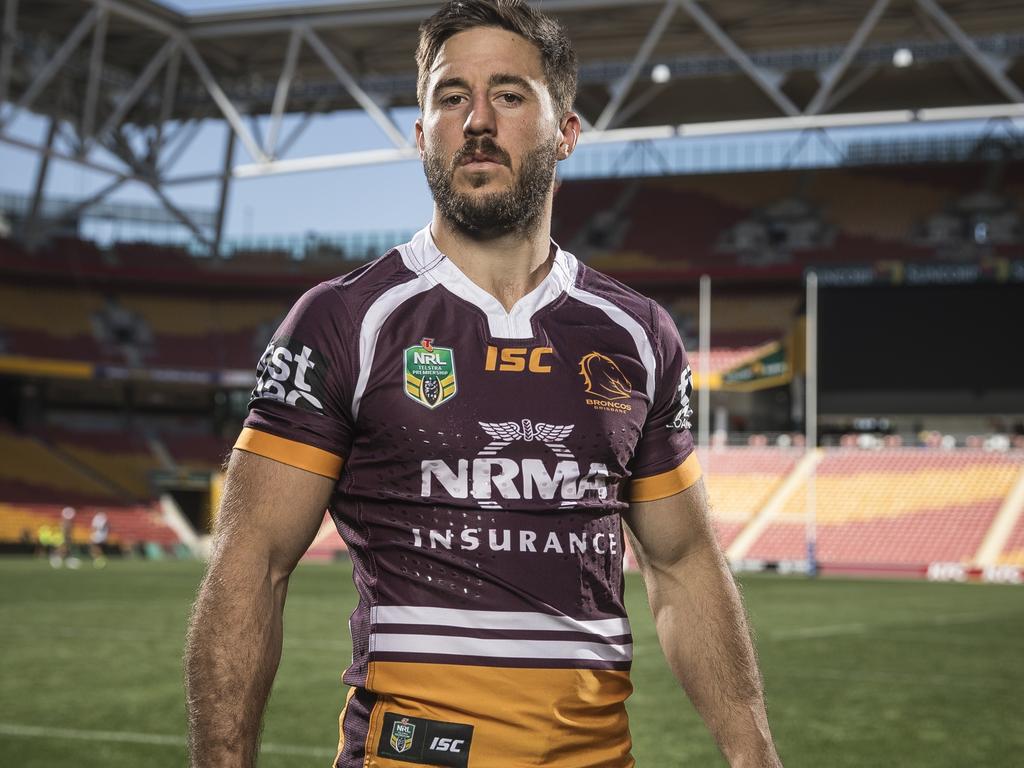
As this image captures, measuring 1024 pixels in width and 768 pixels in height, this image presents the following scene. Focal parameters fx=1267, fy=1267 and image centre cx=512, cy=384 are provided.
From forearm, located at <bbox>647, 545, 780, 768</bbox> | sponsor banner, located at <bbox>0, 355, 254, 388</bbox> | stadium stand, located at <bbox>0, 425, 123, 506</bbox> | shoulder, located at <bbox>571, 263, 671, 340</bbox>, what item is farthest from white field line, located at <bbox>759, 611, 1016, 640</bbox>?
sponsor banner, located at <bbox>0, 355, 254, 388</bbox>

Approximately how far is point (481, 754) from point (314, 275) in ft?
148

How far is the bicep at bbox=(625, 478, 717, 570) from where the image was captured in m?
2.51

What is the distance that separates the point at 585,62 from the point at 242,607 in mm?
33986

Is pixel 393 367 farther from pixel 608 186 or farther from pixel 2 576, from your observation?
pixel 608 186

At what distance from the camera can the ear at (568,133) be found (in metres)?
2.47

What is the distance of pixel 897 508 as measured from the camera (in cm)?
3369

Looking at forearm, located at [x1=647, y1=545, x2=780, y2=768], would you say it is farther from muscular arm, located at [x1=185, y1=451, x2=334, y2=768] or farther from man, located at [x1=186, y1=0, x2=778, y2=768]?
muscular arm, located at [x1=185, y1=451, x2=334, y2=768]

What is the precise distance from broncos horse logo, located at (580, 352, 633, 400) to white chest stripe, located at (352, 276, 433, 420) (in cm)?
35

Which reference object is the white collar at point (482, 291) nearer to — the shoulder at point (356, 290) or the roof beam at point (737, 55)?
the shoulder at point (356, 290)

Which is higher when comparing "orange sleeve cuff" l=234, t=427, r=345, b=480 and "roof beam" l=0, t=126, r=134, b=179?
"roof beam" l=0, t=126, r=134, b=179

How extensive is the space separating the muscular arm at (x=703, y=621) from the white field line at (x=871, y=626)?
481 inches

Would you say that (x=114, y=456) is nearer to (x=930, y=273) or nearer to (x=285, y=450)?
(x=930, y=273)

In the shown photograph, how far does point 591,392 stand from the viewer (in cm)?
232

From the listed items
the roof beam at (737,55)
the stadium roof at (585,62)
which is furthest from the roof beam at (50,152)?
the roof beam at (737,55)
